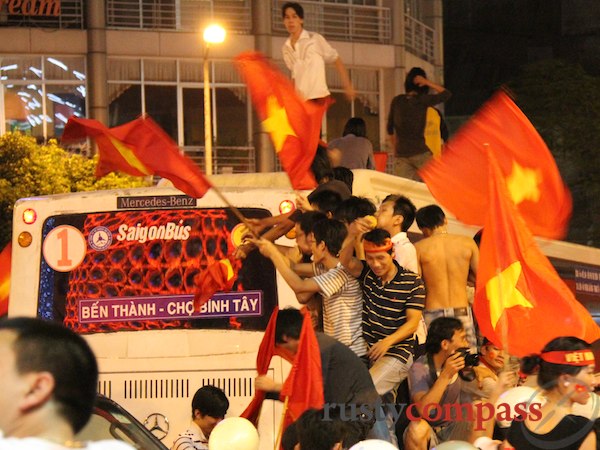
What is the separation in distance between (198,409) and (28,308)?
179cm

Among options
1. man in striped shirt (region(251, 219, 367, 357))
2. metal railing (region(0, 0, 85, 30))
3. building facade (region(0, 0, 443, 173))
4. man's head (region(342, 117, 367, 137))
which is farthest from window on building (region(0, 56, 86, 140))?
man in striped shirt (region(251, 219, 367, 357))

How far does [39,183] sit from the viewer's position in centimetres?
2714

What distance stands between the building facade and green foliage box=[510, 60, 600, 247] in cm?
355

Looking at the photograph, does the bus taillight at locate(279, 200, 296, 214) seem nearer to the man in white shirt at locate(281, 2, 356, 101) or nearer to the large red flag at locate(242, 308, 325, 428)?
the man in white shirt at locate(281, 2, 356, 101)

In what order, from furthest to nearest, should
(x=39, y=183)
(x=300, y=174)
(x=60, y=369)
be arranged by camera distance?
(x=39, y=183) < (x=300, y=174) < (x=60, y=369)

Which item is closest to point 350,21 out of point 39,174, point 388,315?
point 39,174

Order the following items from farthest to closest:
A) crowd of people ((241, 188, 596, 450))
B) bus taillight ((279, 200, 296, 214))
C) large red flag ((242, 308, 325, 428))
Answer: bus taillight ((279, 200, 296, 214))
crowd of people ((241, 188, 596, 450))
large red flag ((242, 308, 325, 428))

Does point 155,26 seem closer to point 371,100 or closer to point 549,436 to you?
point 371,100

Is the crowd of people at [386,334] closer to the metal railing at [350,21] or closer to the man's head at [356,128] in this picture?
the man's head at [356,128]

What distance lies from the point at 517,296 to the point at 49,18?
2597 centimetres

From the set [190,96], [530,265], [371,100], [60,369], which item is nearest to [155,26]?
[190,96]

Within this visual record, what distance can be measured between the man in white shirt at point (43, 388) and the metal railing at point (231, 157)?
28.6m

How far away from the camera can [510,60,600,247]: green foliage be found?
105ft

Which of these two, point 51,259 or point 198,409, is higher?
point 51,259
